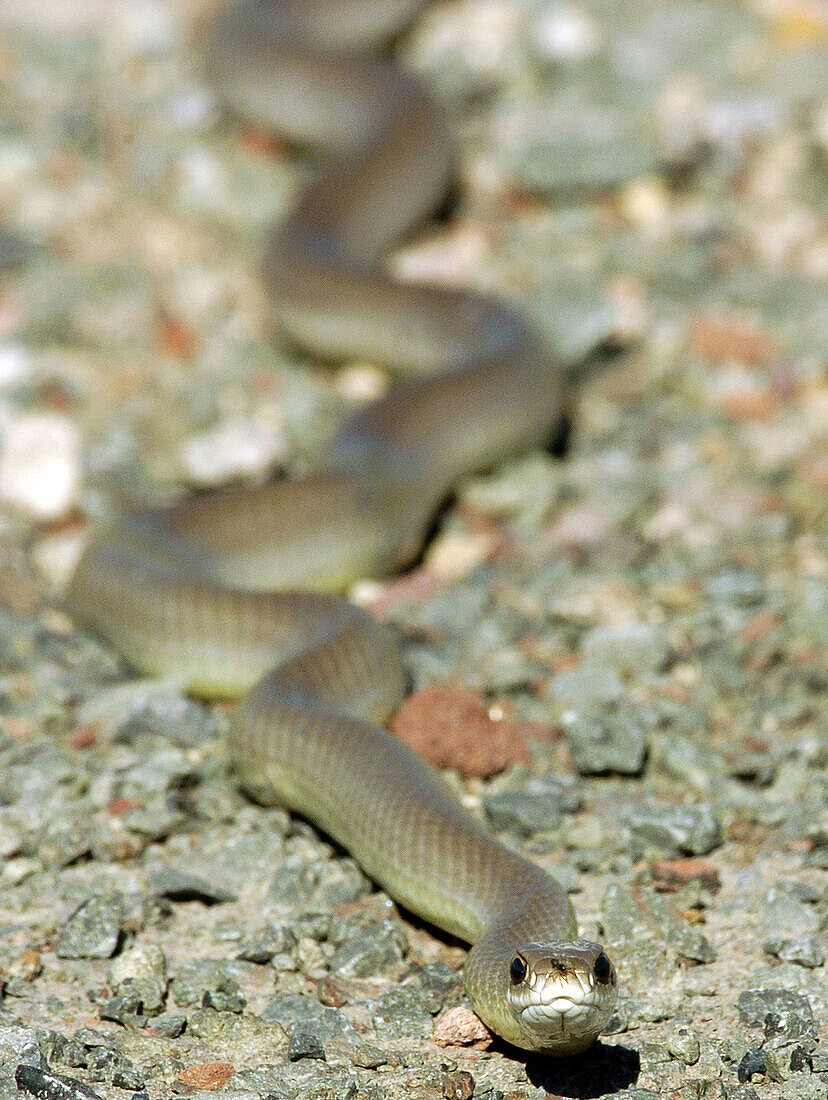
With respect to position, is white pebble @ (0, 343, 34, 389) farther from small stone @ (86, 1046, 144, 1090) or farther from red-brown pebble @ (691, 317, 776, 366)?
small stone @ (86, 1046, 144, 1090)

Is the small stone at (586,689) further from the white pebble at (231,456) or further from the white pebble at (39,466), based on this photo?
the white pebble at (39,466)

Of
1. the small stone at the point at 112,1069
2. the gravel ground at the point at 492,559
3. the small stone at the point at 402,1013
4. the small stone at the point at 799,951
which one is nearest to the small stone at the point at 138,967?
the gravel ground at the point at 492,559

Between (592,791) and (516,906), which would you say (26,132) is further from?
(516,906)

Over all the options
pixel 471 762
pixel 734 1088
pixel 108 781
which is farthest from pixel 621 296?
pixel 734 1088

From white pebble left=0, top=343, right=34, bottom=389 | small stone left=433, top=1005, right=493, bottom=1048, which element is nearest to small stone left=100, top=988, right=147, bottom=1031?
small stone left=433, top=1005, right=493, bottom=1048

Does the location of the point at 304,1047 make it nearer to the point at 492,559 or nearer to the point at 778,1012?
the point at 778,1012

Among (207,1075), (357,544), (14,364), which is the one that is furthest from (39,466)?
(207,1075)
